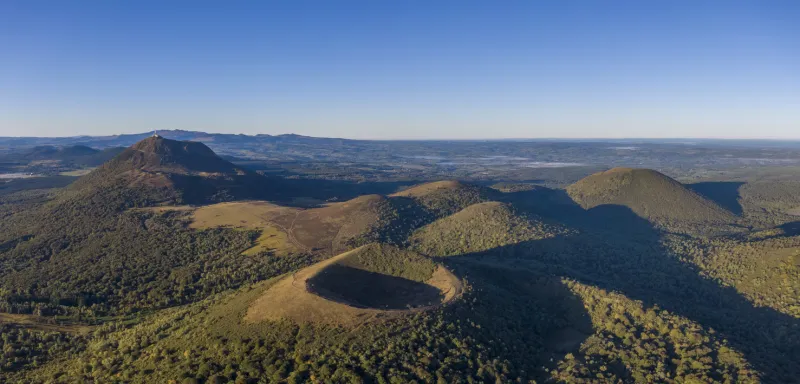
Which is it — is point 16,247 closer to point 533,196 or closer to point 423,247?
point 423,247

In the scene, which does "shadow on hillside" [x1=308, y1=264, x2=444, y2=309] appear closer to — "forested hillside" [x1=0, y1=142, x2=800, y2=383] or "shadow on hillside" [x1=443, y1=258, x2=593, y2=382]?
"forested hillside" [x1=0, y1=142, x2=800, y2=383]

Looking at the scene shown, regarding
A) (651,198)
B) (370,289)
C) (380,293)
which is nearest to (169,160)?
(370,289)

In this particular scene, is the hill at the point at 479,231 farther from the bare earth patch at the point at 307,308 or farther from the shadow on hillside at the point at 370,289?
the bare earth patch at the point at 307,308

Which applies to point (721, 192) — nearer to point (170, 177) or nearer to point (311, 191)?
point (311, 191)

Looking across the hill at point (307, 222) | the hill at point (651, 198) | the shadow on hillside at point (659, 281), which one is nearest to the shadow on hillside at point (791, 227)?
the hill at point (651, 198)

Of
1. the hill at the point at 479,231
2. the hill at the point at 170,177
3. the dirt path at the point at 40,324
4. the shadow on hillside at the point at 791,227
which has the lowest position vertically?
the dirt path at the point at 40,324

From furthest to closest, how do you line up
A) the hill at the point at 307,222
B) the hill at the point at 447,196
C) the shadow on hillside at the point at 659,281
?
the hill at the point at 447,196, the hill at the point at 307,222, the shadow on hillside at the point at 659,281
